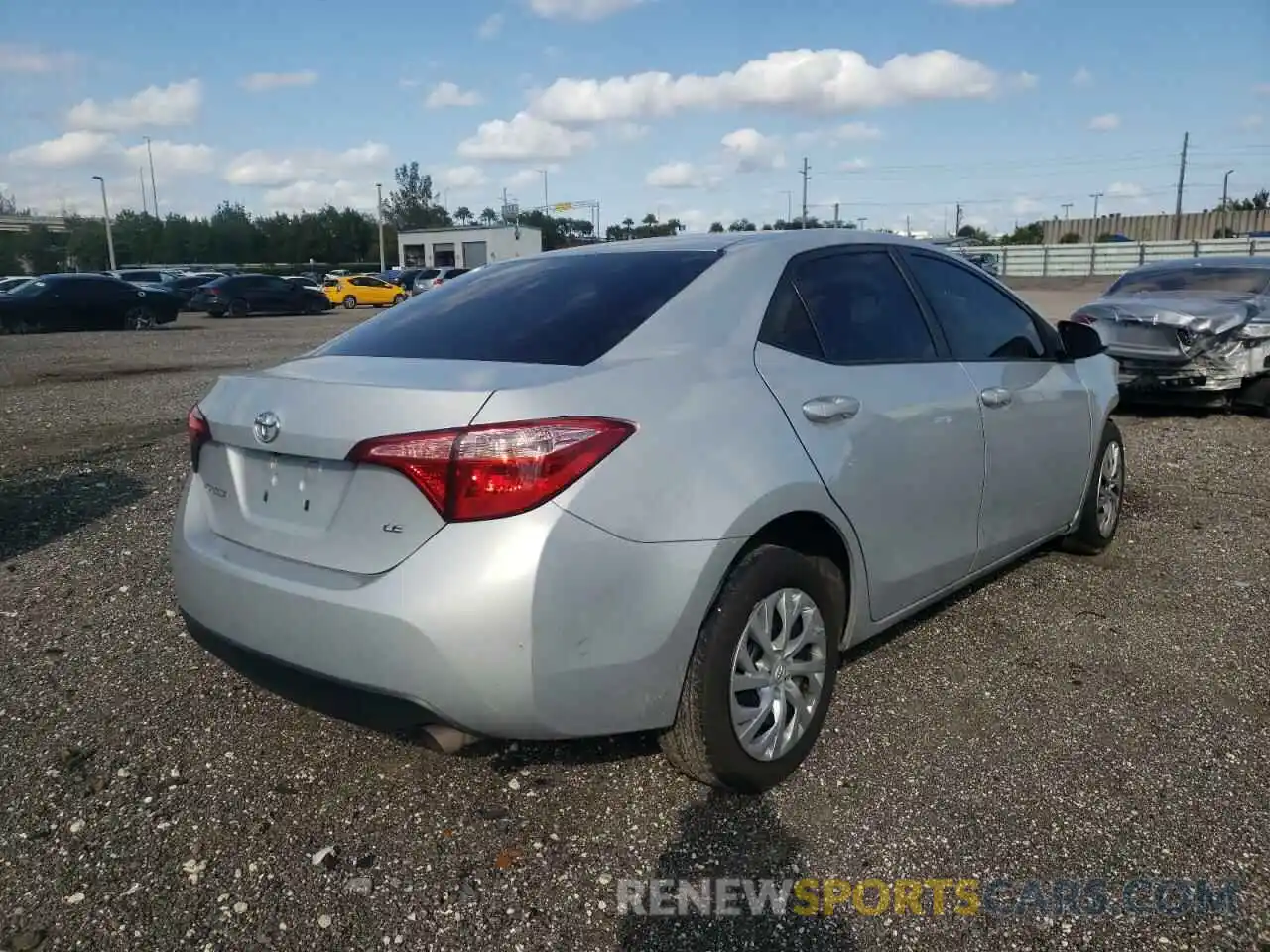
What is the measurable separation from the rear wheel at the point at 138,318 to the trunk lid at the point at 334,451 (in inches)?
959

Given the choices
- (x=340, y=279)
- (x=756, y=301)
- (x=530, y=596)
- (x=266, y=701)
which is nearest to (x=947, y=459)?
(x=756, y=301)

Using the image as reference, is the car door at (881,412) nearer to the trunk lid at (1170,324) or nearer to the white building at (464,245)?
the trunk lid at (1170,324)

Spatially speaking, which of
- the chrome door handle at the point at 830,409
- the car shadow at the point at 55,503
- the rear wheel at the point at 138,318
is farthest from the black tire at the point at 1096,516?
the rear wheel at the point at 138,318

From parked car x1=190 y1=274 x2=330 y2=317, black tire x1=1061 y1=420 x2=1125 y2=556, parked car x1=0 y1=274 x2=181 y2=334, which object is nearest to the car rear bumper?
black tire x1=1061 y1=420 x2=1125 y2=556

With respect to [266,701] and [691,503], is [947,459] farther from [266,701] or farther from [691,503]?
[266,701]

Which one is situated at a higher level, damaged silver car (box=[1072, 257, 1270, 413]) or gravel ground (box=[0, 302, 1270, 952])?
damaged silver car (box=[1072, 257, 1270, 413])

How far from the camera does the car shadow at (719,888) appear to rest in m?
2.35

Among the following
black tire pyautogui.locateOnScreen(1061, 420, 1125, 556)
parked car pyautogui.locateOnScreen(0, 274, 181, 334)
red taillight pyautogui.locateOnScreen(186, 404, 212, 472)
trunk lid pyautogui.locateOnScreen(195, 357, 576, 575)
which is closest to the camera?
trunk lid pyautogui.locateOnScreen(195, 357, 576, 575)

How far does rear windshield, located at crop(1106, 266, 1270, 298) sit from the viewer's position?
9.53 metres

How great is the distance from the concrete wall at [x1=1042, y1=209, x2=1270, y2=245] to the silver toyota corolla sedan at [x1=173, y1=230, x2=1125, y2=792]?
221 feet

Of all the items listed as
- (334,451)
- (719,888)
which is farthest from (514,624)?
(719,888)

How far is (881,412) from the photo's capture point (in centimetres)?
323

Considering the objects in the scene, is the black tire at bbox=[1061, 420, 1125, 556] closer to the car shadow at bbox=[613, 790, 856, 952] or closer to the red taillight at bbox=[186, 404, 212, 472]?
the car shadow at bbox=[613, 790, 856, 952]

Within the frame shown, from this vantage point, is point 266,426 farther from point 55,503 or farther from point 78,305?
point 78,305
